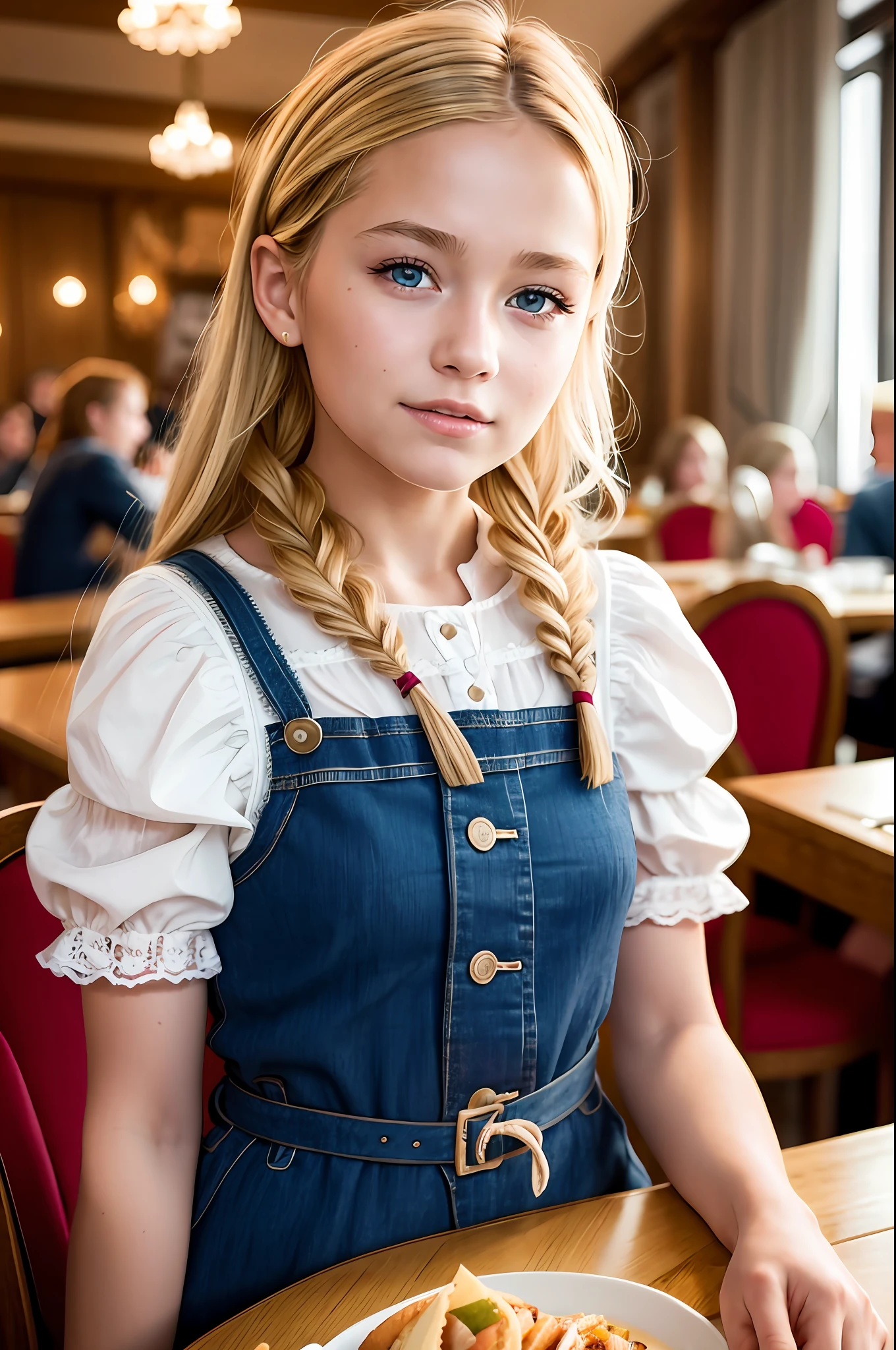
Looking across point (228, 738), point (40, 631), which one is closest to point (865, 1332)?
point (228, 738)

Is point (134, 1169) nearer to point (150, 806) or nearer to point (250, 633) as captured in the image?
point (150, 806)

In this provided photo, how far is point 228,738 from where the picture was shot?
0.78 meters

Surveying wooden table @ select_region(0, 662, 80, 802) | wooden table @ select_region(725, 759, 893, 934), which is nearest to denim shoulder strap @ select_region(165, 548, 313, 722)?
wooden table @ select_region(725, 759, 893, 934)

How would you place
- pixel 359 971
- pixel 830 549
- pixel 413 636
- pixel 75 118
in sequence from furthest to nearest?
pixel 75 118, pixel 830 549, pixel 413 636, pixel 359 971

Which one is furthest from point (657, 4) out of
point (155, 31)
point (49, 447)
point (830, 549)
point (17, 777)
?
point (17, 777)

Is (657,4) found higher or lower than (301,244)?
higher

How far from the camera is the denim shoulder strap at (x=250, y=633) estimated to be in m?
0.80

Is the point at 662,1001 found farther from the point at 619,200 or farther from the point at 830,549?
the point at 830,549

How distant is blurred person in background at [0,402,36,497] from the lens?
9.29 m

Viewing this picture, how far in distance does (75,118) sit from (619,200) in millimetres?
10118

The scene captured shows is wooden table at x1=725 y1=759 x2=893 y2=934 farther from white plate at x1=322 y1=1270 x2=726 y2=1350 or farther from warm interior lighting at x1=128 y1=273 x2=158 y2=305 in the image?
warm interior lighting at x1=128 y1=273 x2=158 y2=305

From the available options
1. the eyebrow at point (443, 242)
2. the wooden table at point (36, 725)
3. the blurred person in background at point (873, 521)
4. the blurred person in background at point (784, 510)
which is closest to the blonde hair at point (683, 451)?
the blurred person in background at point (784, 510)

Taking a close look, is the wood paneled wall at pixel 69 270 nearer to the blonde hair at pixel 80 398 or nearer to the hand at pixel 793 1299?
the blonde hair at pixel 80 398

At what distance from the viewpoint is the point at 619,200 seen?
34.2 inches
